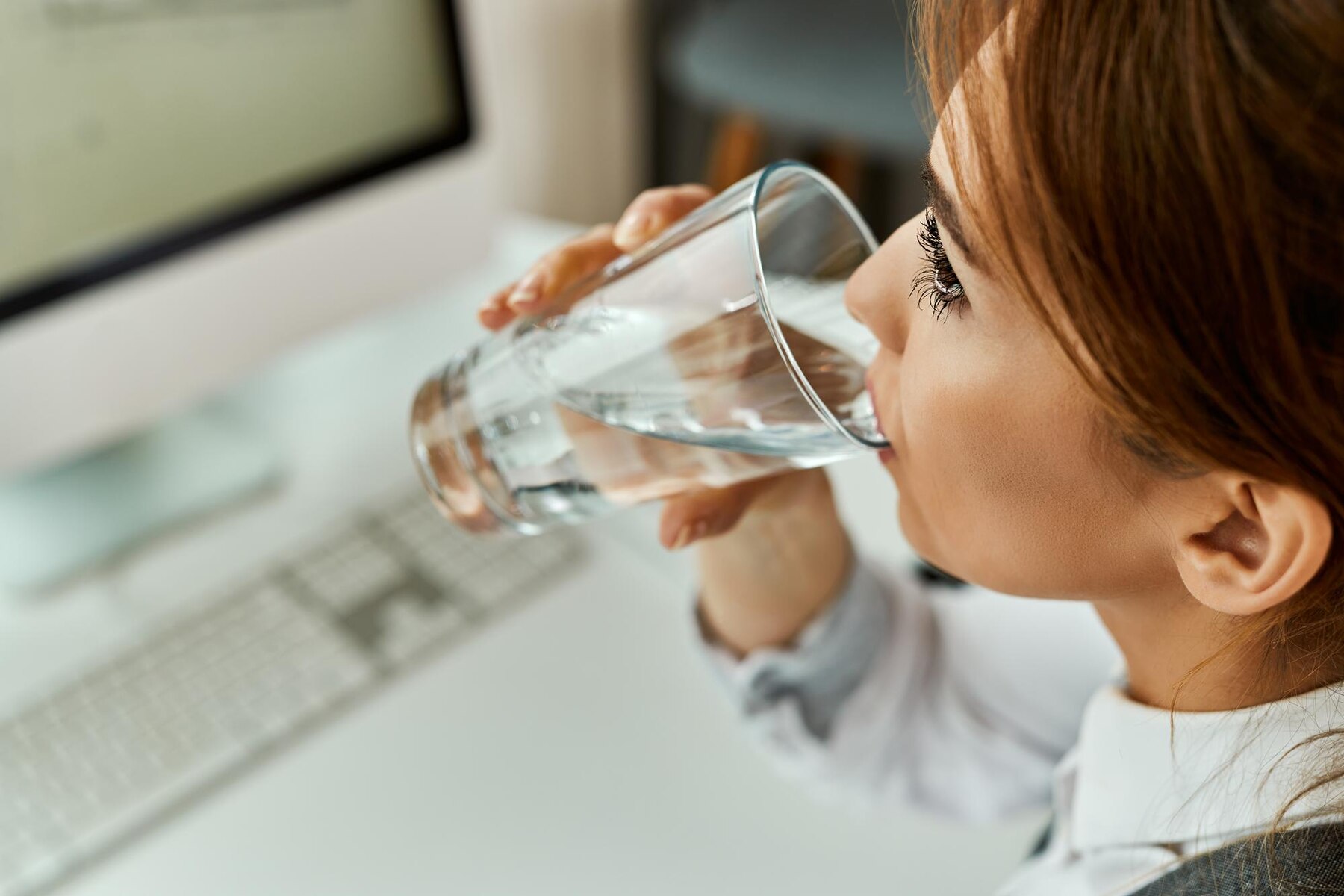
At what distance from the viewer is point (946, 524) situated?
1.48 ft

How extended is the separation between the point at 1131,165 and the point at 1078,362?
6 centimetres

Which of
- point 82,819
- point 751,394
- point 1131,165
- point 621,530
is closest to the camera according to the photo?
point 1131,165

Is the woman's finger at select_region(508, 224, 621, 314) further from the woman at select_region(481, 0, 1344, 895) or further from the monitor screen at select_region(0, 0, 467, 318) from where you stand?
the monitor screen at select_region(0, 0, 467, 318)

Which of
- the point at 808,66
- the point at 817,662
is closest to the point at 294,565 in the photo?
the point at 817,662

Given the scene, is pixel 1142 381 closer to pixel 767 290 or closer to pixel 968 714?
pixel 767 290

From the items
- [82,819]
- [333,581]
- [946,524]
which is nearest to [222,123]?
[333,581]

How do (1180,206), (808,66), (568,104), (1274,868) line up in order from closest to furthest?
(1180,206) → (1274,868) → (808,66) → (568,104)

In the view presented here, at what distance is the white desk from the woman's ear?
260 mm

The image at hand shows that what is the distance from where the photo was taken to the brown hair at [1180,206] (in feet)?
0.94

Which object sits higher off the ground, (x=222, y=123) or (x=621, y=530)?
(x=222, y=123)

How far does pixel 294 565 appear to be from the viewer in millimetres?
728

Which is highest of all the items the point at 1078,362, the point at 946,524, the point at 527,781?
the point at 1078,362

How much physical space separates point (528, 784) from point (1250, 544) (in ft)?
1.25

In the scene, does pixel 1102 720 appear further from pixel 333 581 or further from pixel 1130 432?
pixel 333 581
